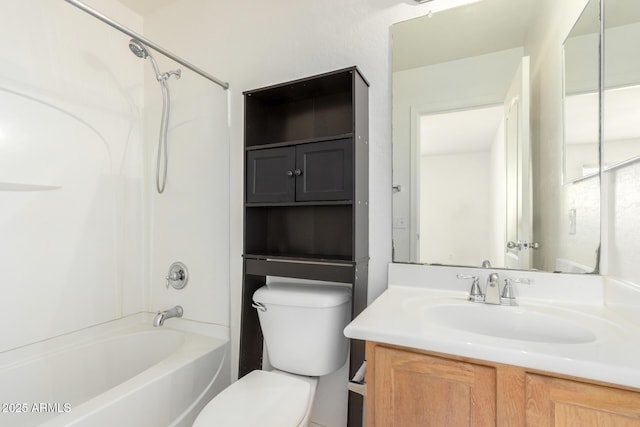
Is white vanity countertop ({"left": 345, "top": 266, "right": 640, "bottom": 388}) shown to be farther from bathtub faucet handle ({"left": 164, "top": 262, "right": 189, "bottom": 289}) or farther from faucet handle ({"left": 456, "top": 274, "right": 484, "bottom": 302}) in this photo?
bathtub faucet handle ({"left": 164, "top": 262, "right": 189, "bottom": 289})

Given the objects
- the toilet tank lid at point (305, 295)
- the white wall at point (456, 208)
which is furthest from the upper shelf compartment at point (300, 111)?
the toilet tank lid at point (305, 295)

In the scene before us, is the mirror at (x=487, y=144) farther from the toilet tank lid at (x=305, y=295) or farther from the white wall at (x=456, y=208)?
the toilet tank lid at (x=305, y=295)

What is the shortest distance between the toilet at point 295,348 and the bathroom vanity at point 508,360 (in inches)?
11.6

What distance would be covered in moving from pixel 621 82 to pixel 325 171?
104 centimetres

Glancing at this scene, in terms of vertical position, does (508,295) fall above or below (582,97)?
below

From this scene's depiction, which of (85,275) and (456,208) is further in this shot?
(85,275)

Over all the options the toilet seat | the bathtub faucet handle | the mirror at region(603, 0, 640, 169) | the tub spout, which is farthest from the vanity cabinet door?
the bathtub faucet handle

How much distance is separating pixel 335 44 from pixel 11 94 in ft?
5.18

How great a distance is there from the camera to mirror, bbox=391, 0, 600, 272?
117 centimetres

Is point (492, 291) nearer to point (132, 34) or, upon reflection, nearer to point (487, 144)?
point (487, 144)

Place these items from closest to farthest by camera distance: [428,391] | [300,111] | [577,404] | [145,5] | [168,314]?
[577,404], [428,391], [300,111], [168,314], [145,5]

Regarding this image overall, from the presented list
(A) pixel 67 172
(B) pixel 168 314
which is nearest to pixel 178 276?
(B) pixel 168 314

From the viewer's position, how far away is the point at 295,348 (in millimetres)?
1344

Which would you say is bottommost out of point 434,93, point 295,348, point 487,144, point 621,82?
point 295,348
